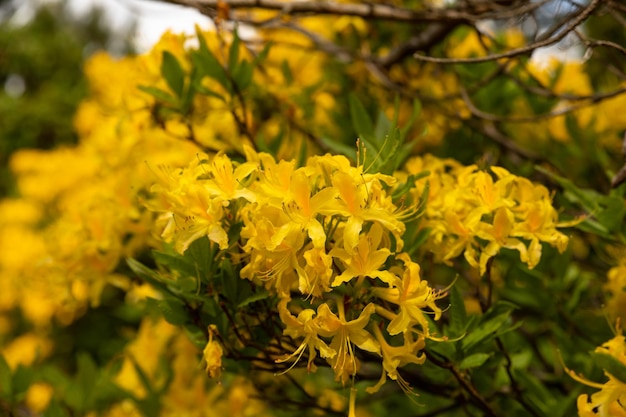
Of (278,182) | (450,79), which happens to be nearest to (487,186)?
(278,182)

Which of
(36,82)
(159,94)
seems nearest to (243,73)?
(159,94)

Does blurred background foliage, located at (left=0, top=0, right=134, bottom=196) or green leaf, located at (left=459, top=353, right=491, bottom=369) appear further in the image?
blurred background foliage, located at (left=0, top=0, right=134, bottom=196)

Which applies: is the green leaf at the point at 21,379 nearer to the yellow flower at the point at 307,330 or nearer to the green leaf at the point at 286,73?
the yellow flower at the point at 307,330

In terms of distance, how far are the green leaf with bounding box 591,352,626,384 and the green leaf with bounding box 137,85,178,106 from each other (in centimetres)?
90

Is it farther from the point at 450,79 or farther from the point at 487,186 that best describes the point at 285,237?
the point at 450,79

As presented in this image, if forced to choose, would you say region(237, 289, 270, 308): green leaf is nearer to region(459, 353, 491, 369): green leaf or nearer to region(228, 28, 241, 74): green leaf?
region(459, 353, 491, 369): green leaf

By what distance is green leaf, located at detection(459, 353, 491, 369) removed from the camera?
3.10 feet

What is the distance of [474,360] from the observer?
3.14 ft

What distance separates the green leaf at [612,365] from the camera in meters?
0.89

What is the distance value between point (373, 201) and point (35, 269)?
94 cm

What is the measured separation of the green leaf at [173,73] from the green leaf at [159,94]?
0.05ft

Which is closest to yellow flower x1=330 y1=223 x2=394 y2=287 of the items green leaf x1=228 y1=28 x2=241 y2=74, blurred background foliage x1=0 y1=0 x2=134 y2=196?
green leaf x1=228 y1=28 x2=241 y2=74

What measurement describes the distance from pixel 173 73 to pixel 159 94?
0.16ft

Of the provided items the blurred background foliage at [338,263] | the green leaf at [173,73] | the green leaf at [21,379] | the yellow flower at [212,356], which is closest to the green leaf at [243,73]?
the blurred background foliage at [338,263]
